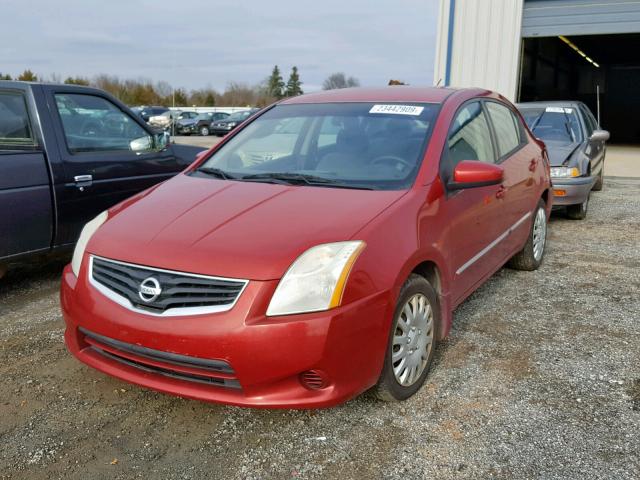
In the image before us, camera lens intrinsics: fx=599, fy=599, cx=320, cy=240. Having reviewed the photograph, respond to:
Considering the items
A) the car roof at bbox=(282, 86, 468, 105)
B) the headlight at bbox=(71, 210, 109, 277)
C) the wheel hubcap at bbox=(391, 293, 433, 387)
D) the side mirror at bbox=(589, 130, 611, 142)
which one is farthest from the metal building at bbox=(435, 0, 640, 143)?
the headlight at bbox=(71, 210, 109, 277)

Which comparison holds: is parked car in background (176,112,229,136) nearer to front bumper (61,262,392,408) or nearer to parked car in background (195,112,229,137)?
parked car in background (195,112,229,137)

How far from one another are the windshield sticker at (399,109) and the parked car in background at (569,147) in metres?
4.08

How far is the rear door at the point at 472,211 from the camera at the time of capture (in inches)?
133

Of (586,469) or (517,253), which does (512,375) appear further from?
(517,253)

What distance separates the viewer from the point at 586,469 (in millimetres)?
2434

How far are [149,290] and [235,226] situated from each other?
50cm

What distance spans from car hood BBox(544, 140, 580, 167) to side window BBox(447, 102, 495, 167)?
11.6 ft

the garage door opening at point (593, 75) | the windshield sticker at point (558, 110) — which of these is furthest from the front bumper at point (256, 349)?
the garage door opening at point (593, 75)

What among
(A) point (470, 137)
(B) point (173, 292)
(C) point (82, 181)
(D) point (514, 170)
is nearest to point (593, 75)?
(D) point (514, 170)

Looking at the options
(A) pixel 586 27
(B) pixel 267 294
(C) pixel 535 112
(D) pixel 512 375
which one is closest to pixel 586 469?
(D) pixel 512 375

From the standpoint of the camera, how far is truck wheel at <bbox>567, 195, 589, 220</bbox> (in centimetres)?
751

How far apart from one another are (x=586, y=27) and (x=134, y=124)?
12.5 m

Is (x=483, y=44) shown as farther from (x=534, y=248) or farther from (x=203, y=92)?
(x=203, y=92)

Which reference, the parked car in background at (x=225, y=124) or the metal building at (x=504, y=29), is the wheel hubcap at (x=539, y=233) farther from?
the parked car in background at (x=225, y=124)
